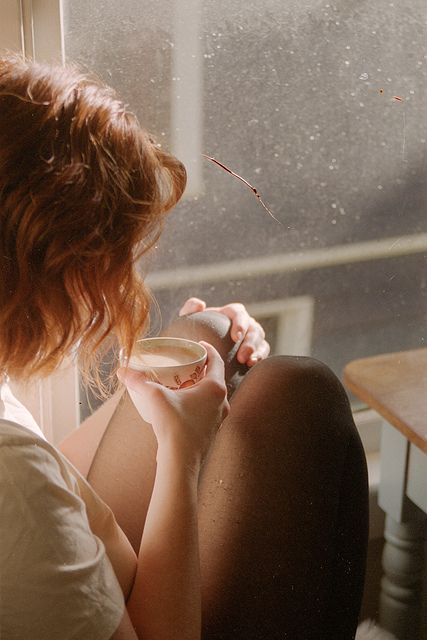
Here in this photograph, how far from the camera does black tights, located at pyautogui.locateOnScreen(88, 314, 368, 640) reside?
2.09 ft

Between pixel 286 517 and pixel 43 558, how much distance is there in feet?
0.82

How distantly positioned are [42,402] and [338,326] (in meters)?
0.46

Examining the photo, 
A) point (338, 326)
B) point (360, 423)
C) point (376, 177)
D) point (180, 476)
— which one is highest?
point (376, 177)

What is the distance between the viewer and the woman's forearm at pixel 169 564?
0.55 m

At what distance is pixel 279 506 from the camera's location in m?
0.65

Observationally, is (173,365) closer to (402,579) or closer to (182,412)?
(182,412)

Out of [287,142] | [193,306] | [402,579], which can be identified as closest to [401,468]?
[402,579]

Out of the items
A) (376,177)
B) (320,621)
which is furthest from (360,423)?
(320,621)

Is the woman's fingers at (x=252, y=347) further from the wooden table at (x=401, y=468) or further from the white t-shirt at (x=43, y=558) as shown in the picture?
the white t-shirt at (x=43, y=558)

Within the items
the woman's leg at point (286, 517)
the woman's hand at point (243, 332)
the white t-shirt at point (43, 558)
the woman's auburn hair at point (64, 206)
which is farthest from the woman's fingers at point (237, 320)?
the white t-shirt at point (43, 558)

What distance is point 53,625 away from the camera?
477 mm

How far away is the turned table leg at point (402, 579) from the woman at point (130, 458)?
219 millimetres

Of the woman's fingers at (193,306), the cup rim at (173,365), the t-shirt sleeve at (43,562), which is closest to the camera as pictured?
the t-shirt sleeve at (43,562)

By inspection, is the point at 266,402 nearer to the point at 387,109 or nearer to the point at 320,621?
the point at 320,621
